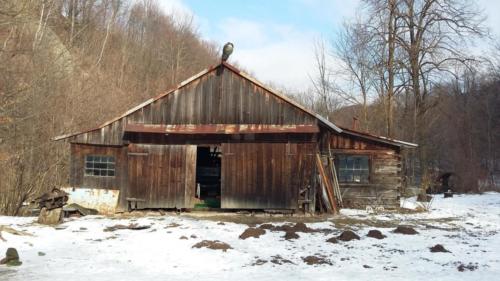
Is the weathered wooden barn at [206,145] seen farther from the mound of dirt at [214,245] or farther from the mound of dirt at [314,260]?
the mound of dirt at [314,260]

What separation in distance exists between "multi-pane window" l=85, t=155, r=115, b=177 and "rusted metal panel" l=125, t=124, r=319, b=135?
145cm

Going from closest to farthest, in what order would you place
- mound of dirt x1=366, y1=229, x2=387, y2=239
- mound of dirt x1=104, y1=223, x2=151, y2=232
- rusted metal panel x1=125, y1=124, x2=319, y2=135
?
mound of dirt x1=366, y1=229, x2=387, y2=239, mound of dirt x1=104, y1=223, x2=151, y2=232, rusted metal panel x1=125, y1=124, x2=319, y2=135

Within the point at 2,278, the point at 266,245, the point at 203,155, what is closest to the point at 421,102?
the point at 203,155

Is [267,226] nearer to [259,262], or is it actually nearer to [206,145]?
[259,262]

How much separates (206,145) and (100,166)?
3867 mm

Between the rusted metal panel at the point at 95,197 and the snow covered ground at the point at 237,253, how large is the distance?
1593 mm

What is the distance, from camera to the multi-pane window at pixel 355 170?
1891cm

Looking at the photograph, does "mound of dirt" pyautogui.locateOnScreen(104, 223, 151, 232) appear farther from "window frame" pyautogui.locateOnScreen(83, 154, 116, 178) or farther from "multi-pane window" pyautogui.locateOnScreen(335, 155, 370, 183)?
"multi-pane window" pyautogui.locateOnScreen(335, 155, 370, 183)

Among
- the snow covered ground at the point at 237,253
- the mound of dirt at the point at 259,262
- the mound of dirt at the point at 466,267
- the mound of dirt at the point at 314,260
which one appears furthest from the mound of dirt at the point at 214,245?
the mound of dirt at the point at 466,267

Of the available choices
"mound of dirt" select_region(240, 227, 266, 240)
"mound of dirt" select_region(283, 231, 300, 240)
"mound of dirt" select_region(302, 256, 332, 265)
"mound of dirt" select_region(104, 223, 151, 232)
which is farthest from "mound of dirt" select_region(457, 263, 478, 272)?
"mound of dirt" select_region(104, 223, 151, 232)

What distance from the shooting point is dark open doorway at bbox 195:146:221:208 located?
21594 mm

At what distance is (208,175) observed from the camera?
74.9 feet

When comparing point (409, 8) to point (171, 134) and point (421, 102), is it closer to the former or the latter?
point (421, 102)

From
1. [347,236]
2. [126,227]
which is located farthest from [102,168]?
[347,236]
